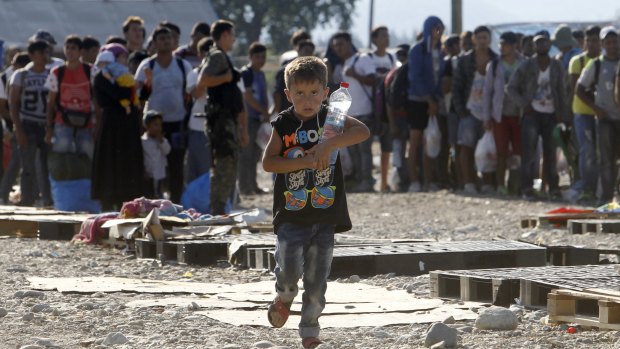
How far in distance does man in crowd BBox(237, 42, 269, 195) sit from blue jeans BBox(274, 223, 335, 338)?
1213 cm

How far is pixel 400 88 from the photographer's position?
19.8 metres

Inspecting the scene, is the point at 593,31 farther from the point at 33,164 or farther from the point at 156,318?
the point at 156,318

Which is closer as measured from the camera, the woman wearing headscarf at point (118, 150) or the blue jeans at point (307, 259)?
the blue jeans at point (307, 259)

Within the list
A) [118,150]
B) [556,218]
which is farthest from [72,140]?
[556,218]

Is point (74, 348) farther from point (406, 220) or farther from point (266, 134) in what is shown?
point (266, 134)

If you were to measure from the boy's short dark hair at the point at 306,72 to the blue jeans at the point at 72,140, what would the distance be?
9813 millimetres

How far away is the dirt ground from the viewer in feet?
23.7

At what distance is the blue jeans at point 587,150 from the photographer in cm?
1805

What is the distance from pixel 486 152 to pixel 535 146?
605 mm

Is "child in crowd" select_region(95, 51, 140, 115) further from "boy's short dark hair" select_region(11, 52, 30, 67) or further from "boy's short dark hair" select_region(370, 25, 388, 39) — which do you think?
"boy's short dark hair" select_region(370, 25, 388, 39)

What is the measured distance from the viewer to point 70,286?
377 inches

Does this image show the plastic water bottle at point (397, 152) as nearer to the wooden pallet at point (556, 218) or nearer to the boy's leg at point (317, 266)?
the wooden pallet at point (556, 218)

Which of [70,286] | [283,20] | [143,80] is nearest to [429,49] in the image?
[143,80]

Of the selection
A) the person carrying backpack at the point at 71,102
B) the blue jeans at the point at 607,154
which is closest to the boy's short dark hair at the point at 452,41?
the blue jeans at the point at 607,154
